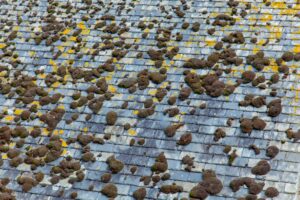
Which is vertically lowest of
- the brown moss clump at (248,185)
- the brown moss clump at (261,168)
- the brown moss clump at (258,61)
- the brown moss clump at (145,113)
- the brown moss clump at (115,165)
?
the brown moss clump at (115,165)

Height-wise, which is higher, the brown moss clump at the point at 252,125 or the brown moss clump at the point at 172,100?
the brown moss clump at the point at 252,125

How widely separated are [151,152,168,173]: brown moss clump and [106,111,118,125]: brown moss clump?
1.66 metres

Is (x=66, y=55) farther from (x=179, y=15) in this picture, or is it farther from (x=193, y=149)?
(x=193, y=149)

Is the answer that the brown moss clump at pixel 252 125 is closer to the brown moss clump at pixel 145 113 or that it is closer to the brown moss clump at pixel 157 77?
the brown moss clump at pixel 145 113

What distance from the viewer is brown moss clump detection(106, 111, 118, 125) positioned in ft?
40.3

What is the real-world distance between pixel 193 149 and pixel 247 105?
A: 5.61 ft

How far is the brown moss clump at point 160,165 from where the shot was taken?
Answer: 11108 millimetres

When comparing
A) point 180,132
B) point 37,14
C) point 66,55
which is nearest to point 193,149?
point 180,132

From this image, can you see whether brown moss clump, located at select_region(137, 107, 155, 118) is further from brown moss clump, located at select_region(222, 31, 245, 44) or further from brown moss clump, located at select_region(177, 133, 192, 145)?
brown moss clump, located at select_region(222, 31, 245, 44)

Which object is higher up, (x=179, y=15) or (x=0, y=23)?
(x=179, y=15)

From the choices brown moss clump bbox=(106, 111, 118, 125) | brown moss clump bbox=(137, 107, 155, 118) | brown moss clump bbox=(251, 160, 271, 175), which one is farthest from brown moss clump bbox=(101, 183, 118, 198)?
brown moss clump bbox=(251, 160, 271, 175)

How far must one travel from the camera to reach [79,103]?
12891 mm

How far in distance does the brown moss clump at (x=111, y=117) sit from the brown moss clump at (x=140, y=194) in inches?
83.1

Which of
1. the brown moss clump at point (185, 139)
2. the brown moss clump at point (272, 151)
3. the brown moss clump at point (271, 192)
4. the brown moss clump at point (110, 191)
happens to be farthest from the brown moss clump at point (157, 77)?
the brown moss clump at point (271, 192)
